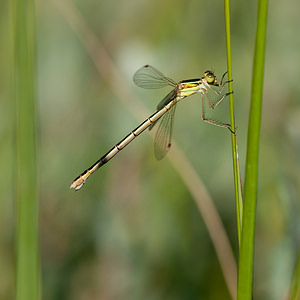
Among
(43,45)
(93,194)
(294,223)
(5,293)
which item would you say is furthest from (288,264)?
(43,45)

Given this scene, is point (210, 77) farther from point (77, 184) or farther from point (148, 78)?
point (77, 184)

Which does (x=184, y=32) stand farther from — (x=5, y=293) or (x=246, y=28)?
(x=5, y=293)

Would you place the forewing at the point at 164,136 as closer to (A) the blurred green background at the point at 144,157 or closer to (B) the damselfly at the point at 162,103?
(B) the damselfly at the point at 162,103

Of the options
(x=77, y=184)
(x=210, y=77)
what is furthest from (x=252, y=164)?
(x=210, y=77)

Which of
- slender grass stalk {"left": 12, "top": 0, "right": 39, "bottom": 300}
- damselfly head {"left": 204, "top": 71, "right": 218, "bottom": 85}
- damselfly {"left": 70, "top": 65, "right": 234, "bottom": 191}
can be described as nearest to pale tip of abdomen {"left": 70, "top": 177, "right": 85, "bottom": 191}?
damselfly {"left": 70, "top": 65, "right": 234, "bottom": 191}

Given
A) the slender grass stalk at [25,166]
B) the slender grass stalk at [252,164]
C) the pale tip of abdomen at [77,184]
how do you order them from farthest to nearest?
the pale tip of abdomen at [77,184], the slender grass stalk at [25,166], the slender grass stalk at [252,164]

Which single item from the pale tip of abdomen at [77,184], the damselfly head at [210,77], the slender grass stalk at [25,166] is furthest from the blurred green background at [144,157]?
the slender grass stalk at [25,166]

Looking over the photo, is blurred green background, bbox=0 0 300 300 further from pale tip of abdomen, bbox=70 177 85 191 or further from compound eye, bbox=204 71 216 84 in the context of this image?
compound eye, bbox=204 71 216 84
